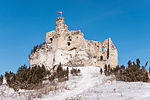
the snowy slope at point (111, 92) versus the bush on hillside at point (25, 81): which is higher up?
the bush on hillside at point (25, 81)

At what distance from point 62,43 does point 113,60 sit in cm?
1151

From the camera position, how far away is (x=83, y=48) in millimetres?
41344

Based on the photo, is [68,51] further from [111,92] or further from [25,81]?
[111,92]

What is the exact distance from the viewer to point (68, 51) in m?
41.2

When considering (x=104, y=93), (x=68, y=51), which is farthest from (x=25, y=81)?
(x=68, y=51)

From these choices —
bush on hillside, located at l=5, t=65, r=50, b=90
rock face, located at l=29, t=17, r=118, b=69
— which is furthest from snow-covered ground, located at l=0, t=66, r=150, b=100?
rock face, located at l=29, t=17, r=118, b=69

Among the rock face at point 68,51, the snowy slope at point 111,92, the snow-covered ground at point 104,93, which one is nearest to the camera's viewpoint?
the snowy slope at point 111,92

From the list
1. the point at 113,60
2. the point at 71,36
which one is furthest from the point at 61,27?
the point at 113,60

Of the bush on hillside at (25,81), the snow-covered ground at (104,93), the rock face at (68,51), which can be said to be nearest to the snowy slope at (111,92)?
the snow-covered ground at (104,93)

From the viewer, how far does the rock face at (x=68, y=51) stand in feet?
133

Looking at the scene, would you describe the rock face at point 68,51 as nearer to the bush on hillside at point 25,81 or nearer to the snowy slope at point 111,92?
the bush on hillside at point 25,81

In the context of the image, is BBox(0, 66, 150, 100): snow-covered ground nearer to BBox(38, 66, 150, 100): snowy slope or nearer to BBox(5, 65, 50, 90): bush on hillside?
BBox(38, 66, 150, 100): snowy slope

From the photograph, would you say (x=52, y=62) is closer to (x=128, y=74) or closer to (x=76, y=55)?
(x=76, y=55)

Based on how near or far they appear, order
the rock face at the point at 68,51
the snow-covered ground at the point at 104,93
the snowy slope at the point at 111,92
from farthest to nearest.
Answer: the rock face at the point at 68,51, the snow-covered ground at the point at 104,93, the snowy slope at the point at 111,92
